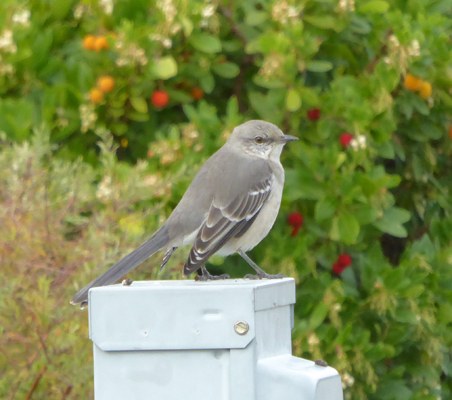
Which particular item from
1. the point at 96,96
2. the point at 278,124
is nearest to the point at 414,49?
the point at 278,124

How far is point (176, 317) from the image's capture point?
1705mm

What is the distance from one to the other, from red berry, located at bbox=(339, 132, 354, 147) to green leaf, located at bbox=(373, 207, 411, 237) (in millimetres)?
455

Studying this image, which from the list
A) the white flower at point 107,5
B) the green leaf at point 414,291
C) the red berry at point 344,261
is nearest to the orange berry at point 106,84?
the white flower at point 107,5

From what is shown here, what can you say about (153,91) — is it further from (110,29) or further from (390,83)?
(390,83)

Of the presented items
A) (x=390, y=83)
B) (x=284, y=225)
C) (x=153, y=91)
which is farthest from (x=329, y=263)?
(x=153, y=91)

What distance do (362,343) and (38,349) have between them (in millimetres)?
1713

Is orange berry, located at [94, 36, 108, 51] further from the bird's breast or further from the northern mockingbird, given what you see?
the bird's breast

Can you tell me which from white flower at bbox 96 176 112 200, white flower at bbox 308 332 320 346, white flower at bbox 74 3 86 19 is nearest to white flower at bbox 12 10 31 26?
white flower at bbox 74 3 86 19

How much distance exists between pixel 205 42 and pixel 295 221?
3.71 ft

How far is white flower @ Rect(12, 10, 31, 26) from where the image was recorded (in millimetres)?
4305

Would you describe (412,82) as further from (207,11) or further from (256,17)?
(207,11)

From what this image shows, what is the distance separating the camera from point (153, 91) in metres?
→ 4.39

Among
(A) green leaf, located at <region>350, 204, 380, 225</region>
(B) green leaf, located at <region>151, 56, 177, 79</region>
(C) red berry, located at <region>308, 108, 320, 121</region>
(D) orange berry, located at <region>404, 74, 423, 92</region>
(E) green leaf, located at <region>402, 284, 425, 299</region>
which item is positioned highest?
(B) green leaf, located at <region>151, 56, 177, 79</region>

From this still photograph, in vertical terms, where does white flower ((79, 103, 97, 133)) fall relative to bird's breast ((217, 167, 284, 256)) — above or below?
above
